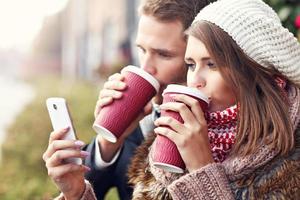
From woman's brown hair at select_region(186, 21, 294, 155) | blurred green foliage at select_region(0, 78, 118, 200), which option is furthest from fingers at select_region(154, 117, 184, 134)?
blurred green foliage at select_region(0, 78, 118, 200)

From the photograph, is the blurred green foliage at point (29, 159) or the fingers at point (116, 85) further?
the blurred green foliage at point (29, 159)

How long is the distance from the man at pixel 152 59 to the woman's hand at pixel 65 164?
0.26 m

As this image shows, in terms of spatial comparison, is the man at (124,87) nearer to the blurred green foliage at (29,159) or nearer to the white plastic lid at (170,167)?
the white plastic lid at (170,167)

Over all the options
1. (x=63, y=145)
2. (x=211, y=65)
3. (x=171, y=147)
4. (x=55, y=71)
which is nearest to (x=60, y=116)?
(x=63, y=145)

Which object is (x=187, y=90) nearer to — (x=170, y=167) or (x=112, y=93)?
(x=170, y=167)

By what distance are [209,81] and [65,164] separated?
579mm

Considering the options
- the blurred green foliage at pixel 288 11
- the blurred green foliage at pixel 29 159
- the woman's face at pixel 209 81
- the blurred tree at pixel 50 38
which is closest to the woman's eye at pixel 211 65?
the woman's face at pixel 209 81

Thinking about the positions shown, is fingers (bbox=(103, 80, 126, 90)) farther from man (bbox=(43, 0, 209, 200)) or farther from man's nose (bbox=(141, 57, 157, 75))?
man's nose (bbox=(141, 57, 157, 75))

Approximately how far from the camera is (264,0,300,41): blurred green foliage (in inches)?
184

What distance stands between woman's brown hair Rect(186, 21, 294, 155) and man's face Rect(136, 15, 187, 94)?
0.39m

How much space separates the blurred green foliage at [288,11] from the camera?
468 centimetres

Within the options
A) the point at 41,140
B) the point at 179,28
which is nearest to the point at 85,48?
the point at 41,140

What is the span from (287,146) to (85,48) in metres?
30.4

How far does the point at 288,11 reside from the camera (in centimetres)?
471
